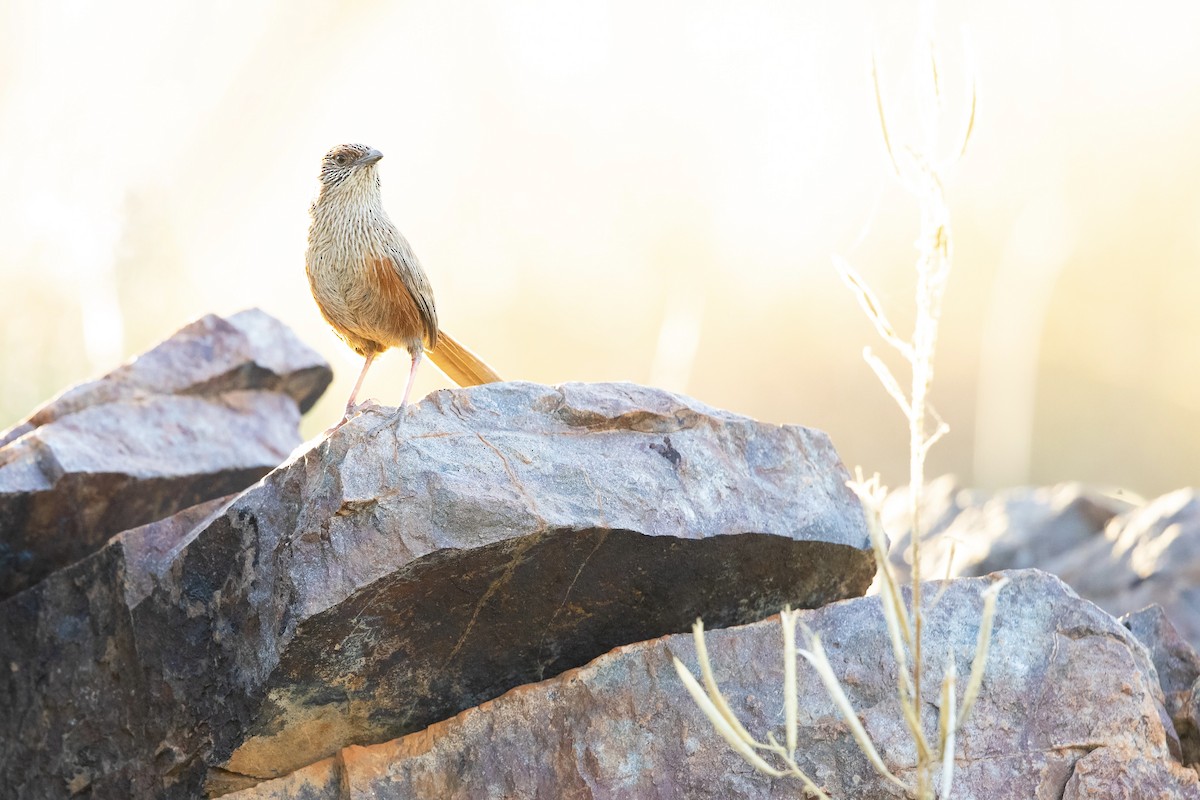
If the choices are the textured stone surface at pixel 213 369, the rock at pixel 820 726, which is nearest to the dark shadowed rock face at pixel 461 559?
the rock at pixel 820 726

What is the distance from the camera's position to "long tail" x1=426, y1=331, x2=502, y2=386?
172 inches

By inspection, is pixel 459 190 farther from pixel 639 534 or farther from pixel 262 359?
pixel 639 534

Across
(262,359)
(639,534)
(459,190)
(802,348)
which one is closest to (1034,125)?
(802,348)

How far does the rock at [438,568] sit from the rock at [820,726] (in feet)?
0.61

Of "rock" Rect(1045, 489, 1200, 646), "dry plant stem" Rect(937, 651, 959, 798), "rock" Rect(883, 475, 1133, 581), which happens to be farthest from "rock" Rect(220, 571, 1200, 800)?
"rock" Rect(883, 475, 1133, 581)

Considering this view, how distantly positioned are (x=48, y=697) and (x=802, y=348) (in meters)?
10.9

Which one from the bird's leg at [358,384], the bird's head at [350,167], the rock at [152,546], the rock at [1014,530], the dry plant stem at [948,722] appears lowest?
the dry plant stem at [948,722]

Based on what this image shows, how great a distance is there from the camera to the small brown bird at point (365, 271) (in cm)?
409

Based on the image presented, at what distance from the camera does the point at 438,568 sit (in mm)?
3180

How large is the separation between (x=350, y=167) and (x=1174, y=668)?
3.35 metres

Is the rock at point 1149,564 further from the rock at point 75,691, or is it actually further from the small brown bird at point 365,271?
the rock at point 75,691

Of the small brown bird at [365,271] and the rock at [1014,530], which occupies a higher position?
the small brown bird at [365,271]

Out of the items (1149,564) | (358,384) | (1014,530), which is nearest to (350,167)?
(358,384)

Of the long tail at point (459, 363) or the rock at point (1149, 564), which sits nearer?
the long tail at point (459, 363)
